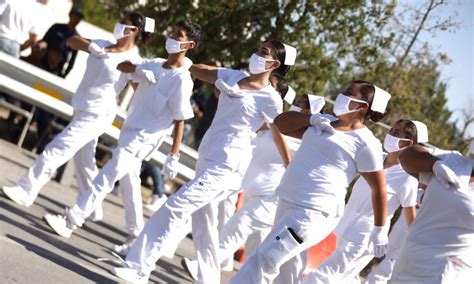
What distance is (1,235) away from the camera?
30.4ft

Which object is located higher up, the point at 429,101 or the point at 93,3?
the point at 429,101

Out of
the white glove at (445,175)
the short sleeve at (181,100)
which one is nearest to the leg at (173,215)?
the short sleeve at (181,100)

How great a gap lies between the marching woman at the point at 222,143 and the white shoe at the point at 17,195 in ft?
7.00

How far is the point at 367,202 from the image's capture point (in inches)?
437

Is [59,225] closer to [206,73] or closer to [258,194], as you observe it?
[258,194]

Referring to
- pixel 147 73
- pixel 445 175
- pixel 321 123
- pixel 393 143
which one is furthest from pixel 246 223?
pixel 445 175

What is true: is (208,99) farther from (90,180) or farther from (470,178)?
(470,178)

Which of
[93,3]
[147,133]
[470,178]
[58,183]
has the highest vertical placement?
[470,178]

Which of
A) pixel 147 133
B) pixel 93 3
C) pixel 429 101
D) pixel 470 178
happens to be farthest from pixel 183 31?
pixel 93 3

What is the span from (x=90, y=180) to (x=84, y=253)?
1823mm

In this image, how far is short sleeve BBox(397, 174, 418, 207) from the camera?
10844 millimetres

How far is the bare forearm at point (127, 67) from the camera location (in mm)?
10383

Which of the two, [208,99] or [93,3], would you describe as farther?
[93,3]

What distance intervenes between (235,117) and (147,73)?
114 cm
